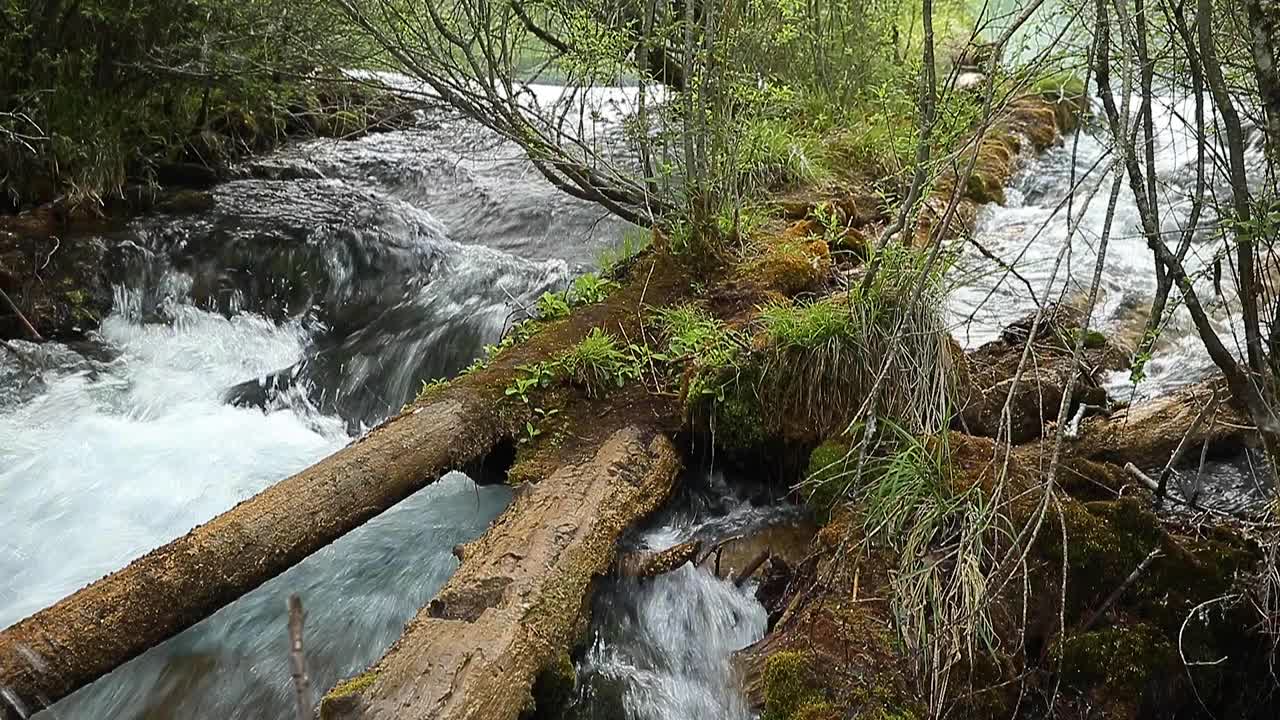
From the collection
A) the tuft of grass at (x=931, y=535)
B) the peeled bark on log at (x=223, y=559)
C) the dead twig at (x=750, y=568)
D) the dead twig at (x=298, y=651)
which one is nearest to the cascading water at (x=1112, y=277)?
the tuft of grass at (x=931, y=535)

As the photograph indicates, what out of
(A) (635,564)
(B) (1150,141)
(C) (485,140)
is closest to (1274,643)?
(B) (1150,141)

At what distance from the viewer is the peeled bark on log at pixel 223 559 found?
2.49m

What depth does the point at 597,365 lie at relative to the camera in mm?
3947

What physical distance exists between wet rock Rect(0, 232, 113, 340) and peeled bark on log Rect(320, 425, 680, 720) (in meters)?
4.30

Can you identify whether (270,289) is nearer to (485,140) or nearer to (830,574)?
(485,140)

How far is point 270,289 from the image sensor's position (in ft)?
22.6

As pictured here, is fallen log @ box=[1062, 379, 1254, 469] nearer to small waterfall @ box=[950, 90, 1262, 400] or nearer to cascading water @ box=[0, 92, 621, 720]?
small waterfall @ box=[950, 90, 1262, 400]

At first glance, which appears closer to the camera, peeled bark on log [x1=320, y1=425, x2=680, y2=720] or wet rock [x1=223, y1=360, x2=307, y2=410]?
peeled bark on log [x1=320, y1=425, x2=680, y2=720]

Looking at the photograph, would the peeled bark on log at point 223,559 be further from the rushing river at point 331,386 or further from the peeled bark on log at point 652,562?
the peeled bark on log at point 652,562

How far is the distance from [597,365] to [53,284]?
14.4 ft

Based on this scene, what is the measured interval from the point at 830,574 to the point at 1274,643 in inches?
45.0

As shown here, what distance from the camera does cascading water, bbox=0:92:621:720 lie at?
11.5 ft

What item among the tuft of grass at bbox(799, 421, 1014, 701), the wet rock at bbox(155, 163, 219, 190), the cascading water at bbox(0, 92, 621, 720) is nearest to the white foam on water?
the cascading water at bbox(0, 92, 621, 720)

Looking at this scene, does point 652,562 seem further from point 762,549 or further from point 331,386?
point 331,386
